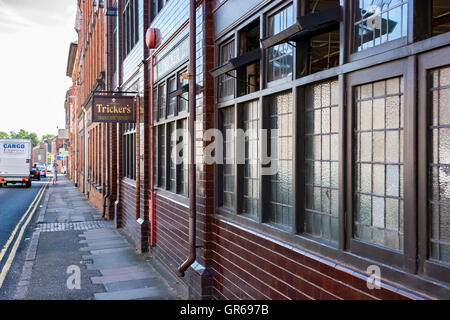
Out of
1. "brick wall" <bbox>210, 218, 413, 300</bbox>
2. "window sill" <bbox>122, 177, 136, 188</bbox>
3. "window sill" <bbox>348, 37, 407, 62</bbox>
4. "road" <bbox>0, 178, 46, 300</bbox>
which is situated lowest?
"road" <bbox>0, 178, 46, 300</bbox>

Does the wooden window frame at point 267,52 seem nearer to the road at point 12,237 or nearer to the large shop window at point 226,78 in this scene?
the large shop window at point 226,78

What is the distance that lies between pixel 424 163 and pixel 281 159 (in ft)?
6.95

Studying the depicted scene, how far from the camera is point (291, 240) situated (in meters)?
4.66

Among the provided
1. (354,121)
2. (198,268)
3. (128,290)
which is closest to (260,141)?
(354,121)

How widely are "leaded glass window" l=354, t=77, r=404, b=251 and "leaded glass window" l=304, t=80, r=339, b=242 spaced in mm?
334

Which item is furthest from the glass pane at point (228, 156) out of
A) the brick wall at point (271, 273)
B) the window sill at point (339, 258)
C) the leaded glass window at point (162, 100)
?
the leaded glass window at point (162, 100)

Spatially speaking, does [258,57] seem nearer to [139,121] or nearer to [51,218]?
[139,121]

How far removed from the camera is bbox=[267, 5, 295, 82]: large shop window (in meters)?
4.83

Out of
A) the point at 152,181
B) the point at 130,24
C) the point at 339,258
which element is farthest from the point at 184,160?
the point at 130,24

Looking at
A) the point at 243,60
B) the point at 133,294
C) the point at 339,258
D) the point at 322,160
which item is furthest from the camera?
the point at 133,294

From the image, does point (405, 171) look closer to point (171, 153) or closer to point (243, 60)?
point (243, 60)

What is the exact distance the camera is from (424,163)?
3.05 m

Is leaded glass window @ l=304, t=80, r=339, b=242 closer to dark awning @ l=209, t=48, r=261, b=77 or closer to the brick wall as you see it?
the brick wall

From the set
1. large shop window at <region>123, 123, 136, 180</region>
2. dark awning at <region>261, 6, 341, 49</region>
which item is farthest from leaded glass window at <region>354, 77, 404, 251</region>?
large shop window at <region>123, 123, 136, 180</region>
